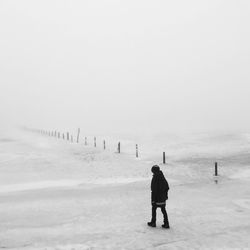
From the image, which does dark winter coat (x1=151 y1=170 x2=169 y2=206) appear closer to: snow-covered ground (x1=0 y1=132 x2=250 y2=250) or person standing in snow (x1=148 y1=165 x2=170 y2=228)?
person standing in snow (x1=148 y1=165 x2=170 y2=228)

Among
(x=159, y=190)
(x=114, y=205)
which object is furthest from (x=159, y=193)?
(x=114, y=205)

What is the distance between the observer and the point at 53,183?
23.3 meters

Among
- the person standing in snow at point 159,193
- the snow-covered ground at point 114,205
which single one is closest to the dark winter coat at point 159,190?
the person standing in snow at point 159,193


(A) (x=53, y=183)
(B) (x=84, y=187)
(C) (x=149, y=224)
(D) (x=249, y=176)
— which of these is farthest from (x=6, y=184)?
(D) (x=249, y=176)

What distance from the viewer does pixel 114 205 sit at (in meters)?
16.9

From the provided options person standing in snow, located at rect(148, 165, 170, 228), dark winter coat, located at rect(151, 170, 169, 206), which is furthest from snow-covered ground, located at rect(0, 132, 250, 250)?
dark winter coat, located at rect(151, 170, 169, 206)

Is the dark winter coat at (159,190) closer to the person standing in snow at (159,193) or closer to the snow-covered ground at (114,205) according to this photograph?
the person standing in snow at (159,193)

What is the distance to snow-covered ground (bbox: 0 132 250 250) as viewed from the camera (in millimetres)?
11758

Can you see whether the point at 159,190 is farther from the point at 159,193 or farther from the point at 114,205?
the point at 114,205

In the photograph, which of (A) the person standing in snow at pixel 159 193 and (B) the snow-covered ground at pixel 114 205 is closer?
(B) the snow-covered ground at pixel 114 205

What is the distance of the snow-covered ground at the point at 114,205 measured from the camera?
11758 millimetres

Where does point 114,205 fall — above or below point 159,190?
below

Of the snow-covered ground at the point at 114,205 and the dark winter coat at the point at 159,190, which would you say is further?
the dark winter coat at the point at 159,190

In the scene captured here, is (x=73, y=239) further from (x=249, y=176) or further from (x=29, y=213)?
(x=249, y=176)
